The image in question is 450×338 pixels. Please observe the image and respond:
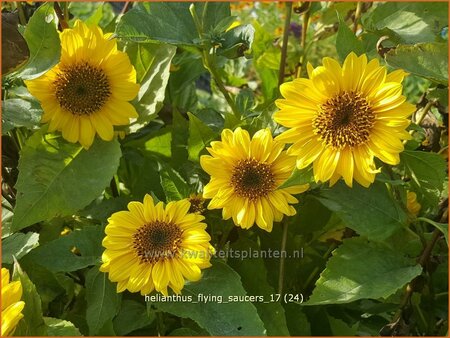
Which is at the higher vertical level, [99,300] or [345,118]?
[345,118]

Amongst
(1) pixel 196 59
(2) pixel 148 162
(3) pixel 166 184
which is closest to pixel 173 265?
(3) pixel 166 184

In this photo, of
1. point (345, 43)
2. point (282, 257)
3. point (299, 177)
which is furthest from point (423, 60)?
point (282, 257)

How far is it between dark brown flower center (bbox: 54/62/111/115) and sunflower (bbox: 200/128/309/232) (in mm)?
196

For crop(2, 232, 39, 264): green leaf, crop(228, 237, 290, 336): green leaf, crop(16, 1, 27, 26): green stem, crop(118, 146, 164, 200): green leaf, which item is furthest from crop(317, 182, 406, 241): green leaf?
crop(16, 1, 27, 26): green stem

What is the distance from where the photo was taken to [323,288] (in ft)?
2.54

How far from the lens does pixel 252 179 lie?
0.81 m

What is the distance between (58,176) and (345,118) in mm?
386

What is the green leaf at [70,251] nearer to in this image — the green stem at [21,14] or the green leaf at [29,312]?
the green leaf at [29,312]

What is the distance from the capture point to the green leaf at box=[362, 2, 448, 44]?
0.86 metres

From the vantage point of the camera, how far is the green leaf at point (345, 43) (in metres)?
0.80

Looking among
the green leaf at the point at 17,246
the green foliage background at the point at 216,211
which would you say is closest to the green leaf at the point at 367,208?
the green foliage background at the point at 216,211

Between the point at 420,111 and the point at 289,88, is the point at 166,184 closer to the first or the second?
the point at 289,88

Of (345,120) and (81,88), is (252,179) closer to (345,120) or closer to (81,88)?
(345,120)

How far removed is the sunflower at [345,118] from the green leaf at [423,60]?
0.6 inches
